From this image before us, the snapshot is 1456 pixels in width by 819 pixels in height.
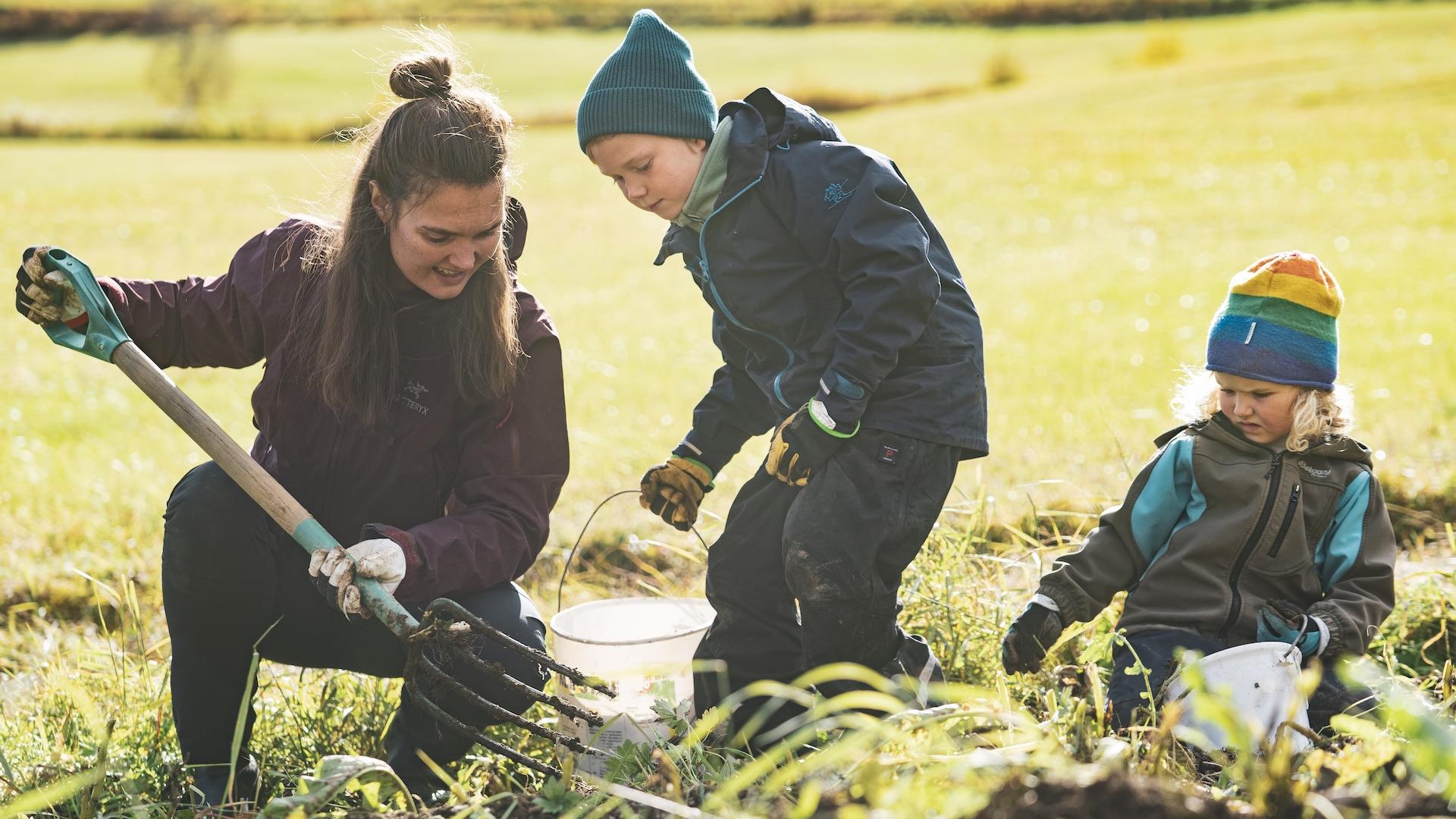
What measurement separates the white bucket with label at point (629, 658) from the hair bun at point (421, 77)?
1.18 meters

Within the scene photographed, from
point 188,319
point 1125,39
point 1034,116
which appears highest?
point 1125,39

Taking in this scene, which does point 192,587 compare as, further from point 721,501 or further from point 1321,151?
point 1321,151

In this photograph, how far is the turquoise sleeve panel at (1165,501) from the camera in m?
2.69

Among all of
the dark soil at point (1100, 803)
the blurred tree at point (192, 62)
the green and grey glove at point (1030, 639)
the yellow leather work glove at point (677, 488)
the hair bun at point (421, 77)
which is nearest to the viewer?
the dark soil at point (1100, 803)

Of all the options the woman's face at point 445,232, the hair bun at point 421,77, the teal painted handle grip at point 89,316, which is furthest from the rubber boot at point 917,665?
the teal painted handle grip at point 89,316

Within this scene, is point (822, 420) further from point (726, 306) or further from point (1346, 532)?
point (1346, 532)

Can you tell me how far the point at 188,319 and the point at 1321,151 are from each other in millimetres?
16012

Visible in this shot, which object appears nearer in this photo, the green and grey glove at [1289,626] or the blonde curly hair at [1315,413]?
the green and grey glove at [1289,626]

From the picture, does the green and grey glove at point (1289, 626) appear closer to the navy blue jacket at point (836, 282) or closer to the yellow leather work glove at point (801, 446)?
the navy blue jacket at point (836, 282)

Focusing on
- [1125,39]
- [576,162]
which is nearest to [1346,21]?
[1125,39]

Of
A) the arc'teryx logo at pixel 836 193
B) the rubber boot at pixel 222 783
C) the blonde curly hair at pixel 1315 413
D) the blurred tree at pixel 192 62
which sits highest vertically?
the blurred tree at pixel 192 62

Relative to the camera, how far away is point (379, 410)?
2654mm

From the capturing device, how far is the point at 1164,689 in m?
2.32

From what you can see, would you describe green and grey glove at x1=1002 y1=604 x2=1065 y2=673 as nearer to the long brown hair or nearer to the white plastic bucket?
the white plastic bucket
